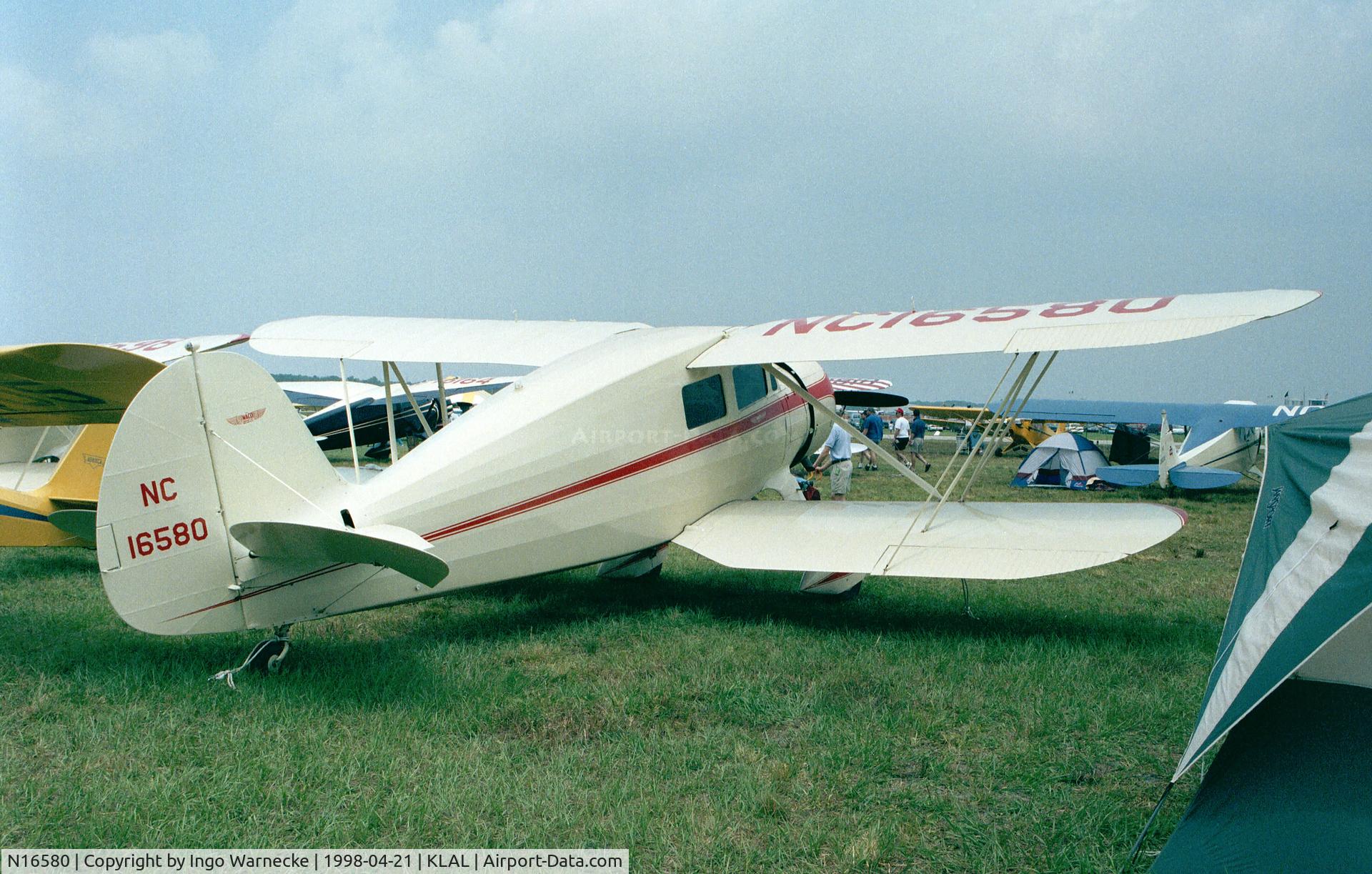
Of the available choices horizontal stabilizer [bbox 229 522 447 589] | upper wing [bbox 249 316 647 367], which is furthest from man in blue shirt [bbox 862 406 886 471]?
horizontal stabilizer [bbox 229 522 447 589]

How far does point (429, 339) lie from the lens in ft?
26.5

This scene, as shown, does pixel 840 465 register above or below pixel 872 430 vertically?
above

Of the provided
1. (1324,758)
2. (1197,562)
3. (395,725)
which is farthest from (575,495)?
(1197,562)

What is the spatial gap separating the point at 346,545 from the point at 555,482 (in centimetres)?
180

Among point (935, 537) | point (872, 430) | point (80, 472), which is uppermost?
point (80, 472)

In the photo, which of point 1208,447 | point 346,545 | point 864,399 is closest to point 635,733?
point 346,545

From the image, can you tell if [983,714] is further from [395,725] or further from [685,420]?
[685,420]

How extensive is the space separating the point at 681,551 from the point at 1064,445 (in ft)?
37.8

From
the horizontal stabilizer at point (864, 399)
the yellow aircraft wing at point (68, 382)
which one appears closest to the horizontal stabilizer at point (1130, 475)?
the horizontal stabilizer at point (864, 399)

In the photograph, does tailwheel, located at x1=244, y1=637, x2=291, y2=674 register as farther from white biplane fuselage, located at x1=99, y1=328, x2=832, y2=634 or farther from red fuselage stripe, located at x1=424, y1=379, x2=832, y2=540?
red fuselage stripe, located at x1=424, y1=379, x2=832, y2=540

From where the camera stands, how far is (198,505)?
15.0ft

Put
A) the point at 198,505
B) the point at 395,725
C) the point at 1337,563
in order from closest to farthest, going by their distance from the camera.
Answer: the point at 1337,563
the point at 395,725
the point at 198,505

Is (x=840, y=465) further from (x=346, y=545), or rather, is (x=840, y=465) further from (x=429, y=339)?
(x=346, y=545)

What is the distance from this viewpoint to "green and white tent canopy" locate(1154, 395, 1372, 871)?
263cm
